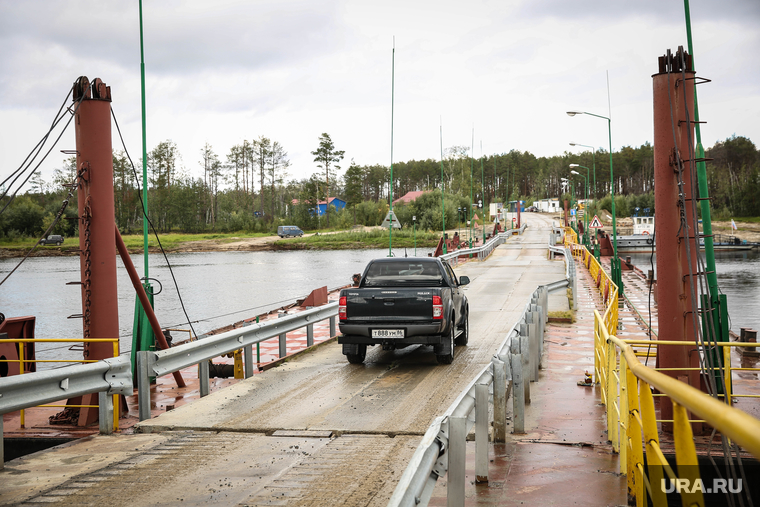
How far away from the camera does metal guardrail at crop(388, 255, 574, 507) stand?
3.45 m

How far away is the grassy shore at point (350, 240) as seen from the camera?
10625cm

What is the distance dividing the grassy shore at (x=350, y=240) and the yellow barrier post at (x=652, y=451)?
100583 millimetres

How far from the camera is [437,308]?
10.9 m

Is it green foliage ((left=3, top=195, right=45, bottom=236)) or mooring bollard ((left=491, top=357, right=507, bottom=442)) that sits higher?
green foliage ((left=3, top=195, right=45, bottom=236))

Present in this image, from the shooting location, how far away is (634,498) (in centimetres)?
512

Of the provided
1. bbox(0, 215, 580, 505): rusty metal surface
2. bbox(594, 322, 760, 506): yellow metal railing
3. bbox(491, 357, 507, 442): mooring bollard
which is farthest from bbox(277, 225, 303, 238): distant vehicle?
bbox(594, 322, 760, 506): yellow metal railing

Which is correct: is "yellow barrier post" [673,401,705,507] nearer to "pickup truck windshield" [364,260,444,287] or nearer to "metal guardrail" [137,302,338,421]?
"metal guardrail" [137,302,338,421]

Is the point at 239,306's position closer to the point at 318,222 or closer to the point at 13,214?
the point at 13,214

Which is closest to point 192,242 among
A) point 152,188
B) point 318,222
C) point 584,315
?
point 152,188

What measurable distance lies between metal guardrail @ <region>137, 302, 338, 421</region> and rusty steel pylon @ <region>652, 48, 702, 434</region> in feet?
19.6

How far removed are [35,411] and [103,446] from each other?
338cm

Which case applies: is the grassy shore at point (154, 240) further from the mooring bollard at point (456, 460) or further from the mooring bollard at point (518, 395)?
the mooring bollard at point (456, 460)

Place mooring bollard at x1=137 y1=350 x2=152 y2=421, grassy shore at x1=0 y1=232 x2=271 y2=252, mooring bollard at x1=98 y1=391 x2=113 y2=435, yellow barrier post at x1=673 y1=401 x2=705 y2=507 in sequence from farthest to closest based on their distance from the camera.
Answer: grassy shore at x1=0 y1=232 x2=271 y2=252 < mooring bollard at x1=137 y1=350 x2=152 y2=421 < mooring bollard at x1=98 y1=391 x2=113 y2=435 < yellow barrier post at x1=673 y1=401 x2=705 y2=507

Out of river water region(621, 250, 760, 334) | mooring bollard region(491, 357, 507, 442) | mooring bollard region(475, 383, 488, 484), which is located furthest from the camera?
river water region(621, 250, 760, 334)
